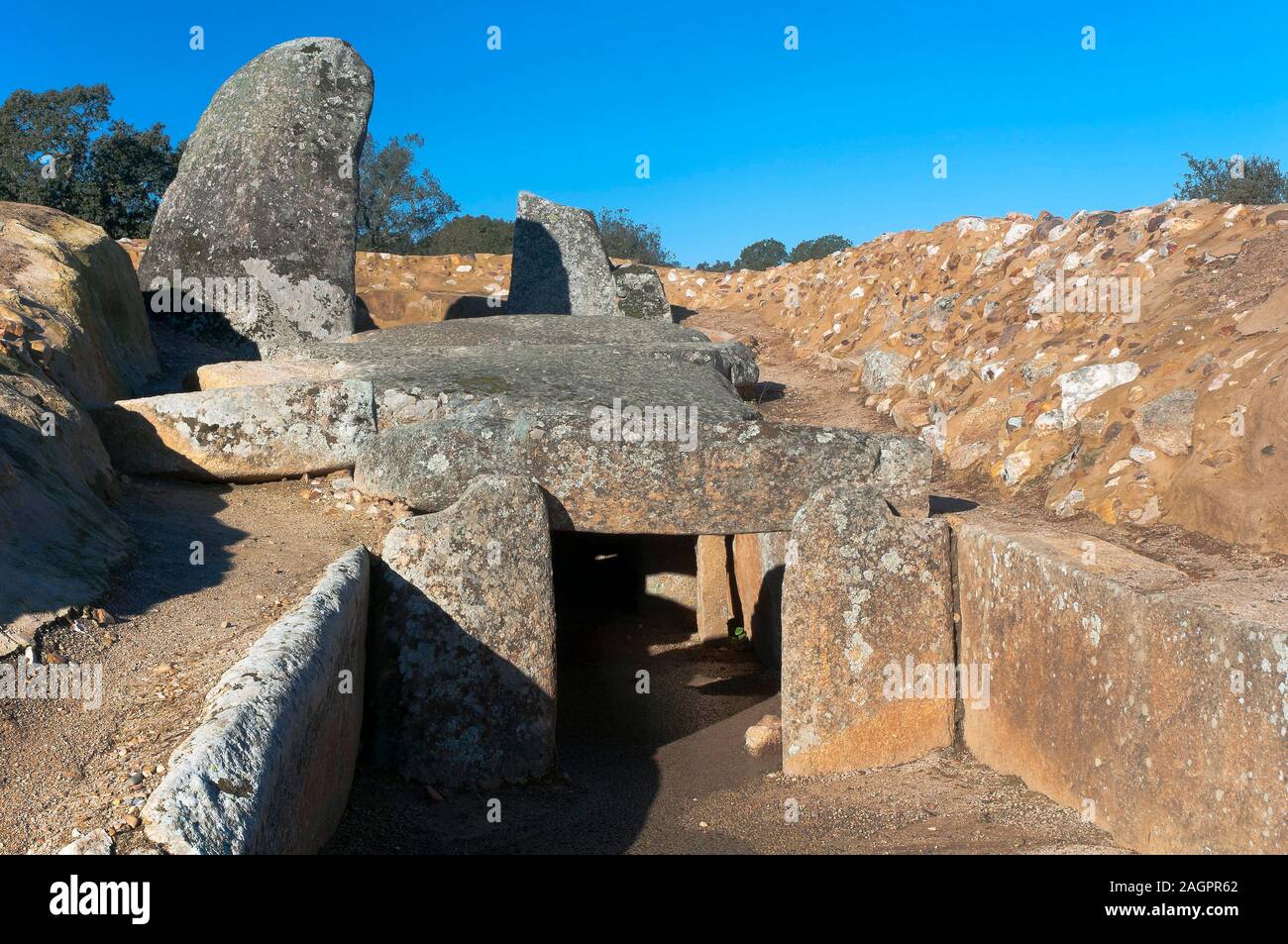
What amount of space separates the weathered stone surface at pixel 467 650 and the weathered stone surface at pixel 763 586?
2378mm

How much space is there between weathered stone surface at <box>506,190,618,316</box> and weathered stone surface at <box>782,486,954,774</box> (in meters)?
8.05

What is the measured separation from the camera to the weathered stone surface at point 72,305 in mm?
5301

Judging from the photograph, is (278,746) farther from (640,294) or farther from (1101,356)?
(640,294)

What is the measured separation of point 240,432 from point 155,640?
209 cm

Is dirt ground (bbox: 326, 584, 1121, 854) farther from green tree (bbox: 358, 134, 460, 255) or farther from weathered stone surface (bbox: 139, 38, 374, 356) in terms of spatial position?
green tree (bbox: 358, 134, 460, 255)

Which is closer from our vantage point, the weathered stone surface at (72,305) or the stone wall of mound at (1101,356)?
the weathered stone surface at (72,305)

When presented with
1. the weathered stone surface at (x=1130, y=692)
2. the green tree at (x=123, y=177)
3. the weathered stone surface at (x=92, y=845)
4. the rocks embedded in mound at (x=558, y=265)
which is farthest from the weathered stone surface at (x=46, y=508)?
the green tree at (x=123, y=177)

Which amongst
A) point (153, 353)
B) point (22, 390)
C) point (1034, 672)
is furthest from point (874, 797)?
point (153, 353)

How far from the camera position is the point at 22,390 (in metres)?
4.50

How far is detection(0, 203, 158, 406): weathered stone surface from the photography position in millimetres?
5301

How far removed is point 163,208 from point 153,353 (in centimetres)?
206

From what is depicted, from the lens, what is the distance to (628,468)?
16.8 ft

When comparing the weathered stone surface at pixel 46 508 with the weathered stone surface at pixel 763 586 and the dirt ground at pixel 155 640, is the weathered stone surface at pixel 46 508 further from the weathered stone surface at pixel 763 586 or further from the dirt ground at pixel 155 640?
the weathered stone surface at pixel 763 586
